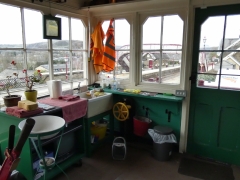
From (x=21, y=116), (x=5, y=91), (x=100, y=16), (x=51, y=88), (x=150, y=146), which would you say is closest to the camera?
(x=21, y=116)

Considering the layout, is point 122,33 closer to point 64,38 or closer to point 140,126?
point 64,38

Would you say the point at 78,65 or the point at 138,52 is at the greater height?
the point at 138,52

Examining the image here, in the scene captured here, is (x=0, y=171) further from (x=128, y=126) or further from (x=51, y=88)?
(x=128, y=126)

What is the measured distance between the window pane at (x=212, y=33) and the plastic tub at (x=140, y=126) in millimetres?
1308

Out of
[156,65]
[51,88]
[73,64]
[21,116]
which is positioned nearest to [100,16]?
[73,64]

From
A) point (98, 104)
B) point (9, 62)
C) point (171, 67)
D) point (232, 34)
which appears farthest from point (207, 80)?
point (9, 62)

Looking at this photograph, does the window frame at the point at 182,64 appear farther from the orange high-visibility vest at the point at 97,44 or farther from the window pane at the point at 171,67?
the orange high-visibility vest at the point at 97,44

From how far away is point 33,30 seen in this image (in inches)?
97.4

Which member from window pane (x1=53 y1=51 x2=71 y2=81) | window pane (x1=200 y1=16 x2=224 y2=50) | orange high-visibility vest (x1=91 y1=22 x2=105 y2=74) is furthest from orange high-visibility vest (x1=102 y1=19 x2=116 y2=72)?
window pane (x1=200 y1=16 x2=224 y2=50)

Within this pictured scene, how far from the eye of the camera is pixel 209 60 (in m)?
2.51

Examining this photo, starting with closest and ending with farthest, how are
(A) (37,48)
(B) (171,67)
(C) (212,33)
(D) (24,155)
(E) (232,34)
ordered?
(D) (24,155) → (E) (232,34) → (C) (212,33) → (A) (37,48) → (B) (171,67)

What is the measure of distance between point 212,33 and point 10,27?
8.17 feet

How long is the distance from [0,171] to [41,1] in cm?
220

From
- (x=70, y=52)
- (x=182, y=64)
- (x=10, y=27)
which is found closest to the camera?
(x=10, y=27)
